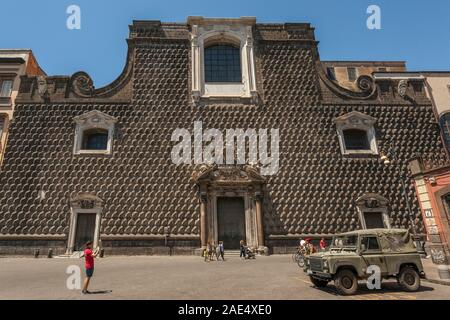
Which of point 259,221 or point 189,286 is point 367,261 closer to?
point 189,286

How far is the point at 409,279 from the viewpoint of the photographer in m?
7.39

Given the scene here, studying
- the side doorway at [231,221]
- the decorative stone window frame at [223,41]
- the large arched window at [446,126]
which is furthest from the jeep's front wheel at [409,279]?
the large arched window at [446,126]

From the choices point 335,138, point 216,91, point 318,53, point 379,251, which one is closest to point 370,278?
point 379,251

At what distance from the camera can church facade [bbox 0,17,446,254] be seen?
16.7 metres

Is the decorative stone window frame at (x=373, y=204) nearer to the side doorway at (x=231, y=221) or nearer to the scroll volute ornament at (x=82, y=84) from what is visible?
the side doorway at (x=231, y=221)

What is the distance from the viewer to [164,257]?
51.1 ft

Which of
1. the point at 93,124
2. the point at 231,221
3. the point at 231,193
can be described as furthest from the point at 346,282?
the point at 93,124

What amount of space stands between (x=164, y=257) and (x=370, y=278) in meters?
11.1

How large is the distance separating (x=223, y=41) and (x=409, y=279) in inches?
Result: 752

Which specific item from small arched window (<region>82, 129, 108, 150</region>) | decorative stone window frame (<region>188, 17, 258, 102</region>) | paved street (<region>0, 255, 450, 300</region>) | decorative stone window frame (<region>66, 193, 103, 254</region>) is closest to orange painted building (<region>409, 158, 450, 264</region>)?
paved street (<region>0, 255, 450, 300</region>)

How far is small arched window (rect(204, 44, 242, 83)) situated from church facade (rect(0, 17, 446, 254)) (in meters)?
0.09
